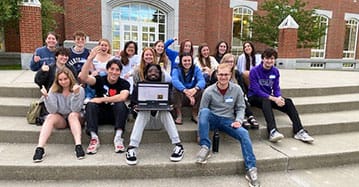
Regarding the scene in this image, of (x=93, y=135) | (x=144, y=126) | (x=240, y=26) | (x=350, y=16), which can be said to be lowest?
(x=93, y=135)

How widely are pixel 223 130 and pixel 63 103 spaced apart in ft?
6.77

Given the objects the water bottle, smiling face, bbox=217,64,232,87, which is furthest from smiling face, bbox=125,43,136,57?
the water bottle

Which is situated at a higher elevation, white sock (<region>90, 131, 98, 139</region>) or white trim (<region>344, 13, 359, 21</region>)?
white trim (<region>344, 13, 359, 21</region>)

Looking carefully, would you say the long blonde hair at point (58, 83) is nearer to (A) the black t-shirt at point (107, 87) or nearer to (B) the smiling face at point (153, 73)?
(A) the black t-shirt at point (107, 87)

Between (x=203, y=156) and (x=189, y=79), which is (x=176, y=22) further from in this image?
(x=203, y=156)

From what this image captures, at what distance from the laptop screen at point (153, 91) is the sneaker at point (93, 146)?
744 mm

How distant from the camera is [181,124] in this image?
3.82 m

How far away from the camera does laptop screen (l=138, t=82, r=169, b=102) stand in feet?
10.4

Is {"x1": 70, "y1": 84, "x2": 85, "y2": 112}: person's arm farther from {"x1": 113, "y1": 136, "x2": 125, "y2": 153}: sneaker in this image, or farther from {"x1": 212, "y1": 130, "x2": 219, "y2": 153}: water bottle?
{"x1": 212, "y1": 130, "x2": 219, "y2": 153}: water bottle

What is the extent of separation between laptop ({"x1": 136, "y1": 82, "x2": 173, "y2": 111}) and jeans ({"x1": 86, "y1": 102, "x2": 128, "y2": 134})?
0.30 metres

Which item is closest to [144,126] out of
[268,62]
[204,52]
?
[204,52]

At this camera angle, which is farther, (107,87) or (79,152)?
(107,87)

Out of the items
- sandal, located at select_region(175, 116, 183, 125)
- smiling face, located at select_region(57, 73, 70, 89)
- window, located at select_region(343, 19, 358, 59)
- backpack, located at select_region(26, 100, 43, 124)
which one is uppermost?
window, located at select_region(343, 19, 358, 59)

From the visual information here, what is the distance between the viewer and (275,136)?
11.6 feet
